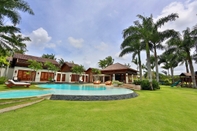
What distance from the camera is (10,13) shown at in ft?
35.0

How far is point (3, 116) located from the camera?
13.6 feet

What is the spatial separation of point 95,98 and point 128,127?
13.4ft

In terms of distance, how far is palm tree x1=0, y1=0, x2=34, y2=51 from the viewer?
9114 millimetres

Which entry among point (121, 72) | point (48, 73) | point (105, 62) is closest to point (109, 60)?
point (105, 62)

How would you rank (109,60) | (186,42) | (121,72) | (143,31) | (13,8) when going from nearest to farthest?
(13,8) → (143,31) → (186,42) → (121,72) → (109,60)

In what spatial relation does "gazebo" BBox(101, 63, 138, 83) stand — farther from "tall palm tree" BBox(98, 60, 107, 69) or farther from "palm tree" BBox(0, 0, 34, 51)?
"palm tree" BBox(0, 0, 34, 51)

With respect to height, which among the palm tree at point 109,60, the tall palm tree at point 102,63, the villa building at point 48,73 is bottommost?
the villa building at point 48,73

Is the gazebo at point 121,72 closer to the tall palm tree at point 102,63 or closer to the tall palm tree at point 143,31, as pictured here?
the tall palm tree at point 143,31

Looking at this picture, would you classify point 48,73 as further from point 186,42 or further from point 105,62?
point 186,42

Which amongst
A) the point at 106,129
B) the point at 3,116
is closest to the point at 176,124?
the point at 106,129

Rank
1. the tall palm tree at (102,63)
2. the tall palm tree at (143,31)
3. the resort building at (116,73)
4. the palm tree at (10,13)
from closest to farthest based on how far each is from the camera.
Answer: the palm tree at (10,13)
the tall palm tree at (143,31)
the resort building at (116,73)
the tall palm tree at (102,63)

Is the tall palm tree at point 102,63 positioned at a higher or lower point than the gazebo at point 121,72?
higher

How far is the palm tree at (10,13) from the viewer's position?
9.11 metres

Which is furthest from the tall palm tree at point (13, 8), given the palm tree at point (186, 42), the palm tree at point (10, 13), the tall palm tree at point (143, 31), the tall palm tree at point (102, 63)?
the tall palm tree at point (102, 63)
